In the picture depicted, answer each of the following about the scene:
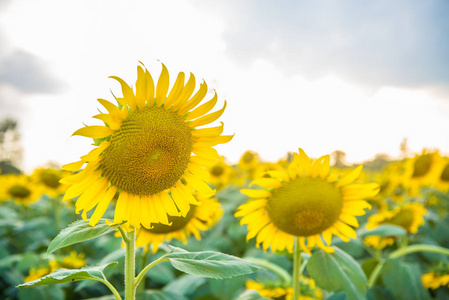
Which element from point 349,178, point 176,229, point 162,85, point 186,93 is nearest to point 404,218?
point 349,178

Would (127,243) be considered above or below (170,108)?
below

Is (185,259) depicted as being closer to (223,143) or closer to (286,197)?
(223,143)

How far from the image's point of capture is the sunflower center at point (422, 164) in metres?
5.09

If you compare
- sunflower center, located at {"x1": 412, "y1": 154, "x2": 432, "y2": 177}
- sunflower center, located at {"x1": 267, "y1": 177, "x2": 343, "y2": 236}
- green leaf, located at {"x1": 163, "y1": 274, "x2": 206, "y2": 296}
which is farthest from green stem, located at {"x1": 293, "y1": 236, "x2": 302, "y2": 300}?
sunflower center, located at {"x1": 412, "y1": 154, "x2": 432, "y2": 177}

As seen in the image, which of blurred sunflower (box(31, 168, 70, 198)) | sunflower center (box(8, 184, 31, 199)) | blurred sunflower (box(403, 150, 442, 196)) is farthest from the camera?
sunflower center (box(8, 184, 31, 199))

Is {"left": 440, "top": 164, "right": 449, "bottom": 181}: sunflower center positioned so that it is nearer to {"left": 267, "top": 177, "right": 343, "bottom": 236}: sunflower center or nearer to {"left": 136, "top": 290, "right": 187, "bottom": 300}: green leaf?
{"left": 267, "top": 177, "right": 343, "bottom": 236}: sunflower center

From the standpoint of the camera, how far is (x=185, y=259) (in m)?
1.41

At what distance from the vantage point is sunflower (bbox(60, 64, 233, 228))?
1.30 m

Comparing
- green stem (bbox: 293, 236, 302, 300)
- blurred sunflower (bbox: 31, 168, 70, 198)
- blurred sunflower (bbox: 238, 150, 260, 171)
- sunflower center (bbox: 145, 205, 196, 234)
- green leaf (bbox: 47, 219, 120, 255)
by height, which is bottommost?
green stem (bbox: 293, 236, 302, 300)

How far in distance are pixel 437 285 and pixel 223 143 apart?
2797 millimetres

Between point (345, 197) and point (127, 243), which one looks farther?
point (345, 197)

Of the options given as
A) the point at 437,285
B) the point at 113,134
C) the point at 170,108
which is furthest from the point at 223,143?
the point at 437,285

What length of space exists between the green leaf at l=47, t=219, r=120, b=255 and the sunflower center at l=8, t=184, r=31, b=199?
6.13 metres

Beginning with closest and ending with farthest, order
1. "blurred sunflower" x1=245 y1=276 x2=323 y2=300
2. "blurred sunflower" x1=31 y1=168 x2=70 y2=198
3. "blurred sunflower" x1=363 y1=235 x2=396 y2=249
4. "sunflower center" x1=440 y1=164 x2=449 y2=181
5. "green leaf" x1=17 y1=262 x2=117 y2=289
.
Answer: "green leaf" x1=17 y1=262 x2=117 y2=289 → "blurred sunflower" x1=245 y1=276 x2=323 y2=300 → "blurred sunflower" x1=363 y1=235 x2=396 y2=249 → "sunflower center" x1=440 y1=164 x2=449 y2=181 → "blurred sunflower" x1=31 y1=168 x2=70 y2=198
